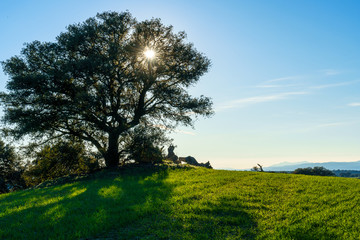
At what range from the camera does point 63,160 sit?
28047 mm

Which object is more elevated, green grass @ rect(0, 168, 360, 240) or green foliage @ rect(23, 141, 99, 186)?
green foliage @ rect(23, 141, 99, 186)

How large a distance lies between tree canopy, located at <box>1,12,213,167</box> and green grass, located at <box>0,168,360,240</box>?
11745mm

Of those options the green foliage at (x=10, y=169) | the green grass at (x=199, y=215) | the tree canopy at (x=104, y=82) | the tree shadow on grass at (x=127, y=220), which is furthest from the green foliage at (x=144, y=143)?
the green foliage at (x=10, y=169)

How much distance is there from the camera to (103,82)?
990 inches

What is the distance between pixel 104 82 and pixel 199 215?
62.7 feet

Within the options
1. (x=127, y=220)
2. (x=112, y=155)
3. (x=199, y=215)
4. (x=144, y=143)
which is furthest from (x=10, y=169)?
(x=199, y=215)

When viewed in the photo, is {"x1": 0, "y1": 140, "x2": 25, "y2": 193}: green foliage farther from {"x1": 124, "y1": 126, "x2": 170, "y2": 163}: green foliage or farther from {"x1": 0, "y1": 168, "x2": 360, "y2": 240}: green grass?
{"x1": 0, "y1": 168, "x2": 360, "y2": 240}: green grass

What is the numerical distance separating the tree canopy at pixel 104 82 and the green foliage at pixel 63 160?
1.50 meters

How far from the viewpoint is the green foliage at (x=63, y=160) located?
27297mm

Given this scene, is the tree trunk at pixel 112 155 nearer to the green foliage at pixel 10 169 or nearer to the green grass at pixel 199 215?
the green grass at pixel 199 215

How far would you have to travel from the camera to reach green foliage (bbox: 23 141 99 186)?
27297 millimetres

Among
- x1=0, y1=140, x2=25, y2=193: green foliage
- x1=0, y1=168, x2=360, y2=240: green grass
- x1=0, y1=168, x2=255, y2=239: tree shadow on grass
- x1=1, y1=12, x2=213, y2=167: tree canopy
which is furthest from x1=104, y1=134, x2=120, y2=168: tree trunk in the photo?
x1=0, y1=140, x2=25, y2=193: green foliage

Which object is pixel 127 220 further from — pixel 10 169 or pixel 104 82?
pixel 10 169

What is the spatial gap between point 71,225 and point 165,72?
2007 centimetres
